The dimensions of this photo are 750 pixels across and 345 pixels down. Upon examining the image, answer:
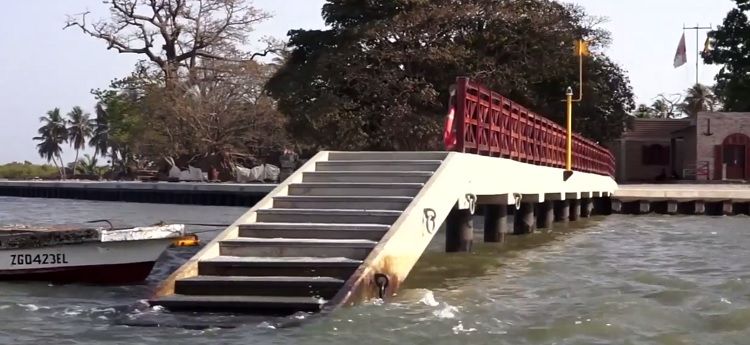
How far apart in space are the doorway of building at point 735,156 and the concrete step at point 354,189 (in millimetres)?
38605

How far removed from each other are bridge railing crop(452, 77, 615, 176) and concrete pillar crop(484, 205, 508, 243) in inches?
42.1

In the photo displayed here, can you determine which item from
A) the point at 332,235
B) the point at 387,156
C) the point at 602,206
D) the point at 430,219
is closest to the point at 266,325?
the point at 332,235

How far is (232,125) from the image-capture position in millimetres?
50188

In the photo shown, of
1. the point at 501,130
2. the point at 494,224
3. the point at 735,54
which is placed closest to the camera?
the point at 501,130

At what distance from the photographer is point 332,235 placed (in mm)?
10867

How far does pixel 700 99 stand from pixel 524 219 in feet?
194

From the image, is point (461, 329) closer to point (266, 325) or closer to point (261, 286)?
point (266, 325)

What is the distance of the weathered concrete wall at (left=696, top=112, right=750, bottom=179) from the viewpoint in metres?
46.7

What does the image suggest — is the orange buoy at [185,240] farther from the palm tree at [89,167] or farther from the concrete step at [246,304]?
the palm tree at [89,167]

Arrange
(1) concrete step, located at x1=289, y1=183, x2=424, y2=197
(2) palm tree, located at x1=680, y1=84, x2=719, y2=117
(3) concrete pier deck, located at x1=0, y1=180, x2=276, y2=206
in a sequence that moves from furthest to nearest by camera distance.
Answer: (2) palm tree, located at x1=680, y1=84, x2=719, y2=117 → (3) concrete pier deck, located at x1=0, y1=180, x2=276, y2=206 → (1) concrete step, located at x1=289, y1=183, x2=424, y2=197

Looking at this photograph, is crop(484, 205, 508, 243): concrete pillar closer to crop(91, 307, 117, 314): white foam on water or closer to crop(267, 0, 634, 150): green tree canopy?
crop(91, 307, 117, 314): white foam on water

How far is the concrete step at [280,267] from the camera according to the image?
991cm

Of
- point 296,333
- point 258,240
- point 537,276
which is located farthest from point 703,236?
point 296,333

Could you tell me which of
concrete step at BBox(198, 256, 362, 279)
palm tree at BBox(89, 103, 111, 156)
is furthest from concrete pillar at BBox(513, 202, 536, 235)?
palm tree at BBox(89, 103, 111, 156)
